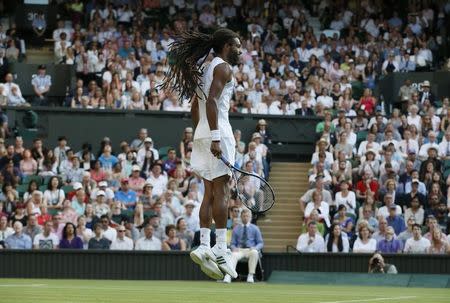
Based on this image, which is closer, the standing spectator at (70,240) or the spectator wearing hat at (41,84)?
the standing spectator at (70,240)

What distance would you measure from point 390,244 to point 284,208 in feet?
13.0

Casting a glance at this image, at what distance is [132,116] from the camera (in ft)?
85.5

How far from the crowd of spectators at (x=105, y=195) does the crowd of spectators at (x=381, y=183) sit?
149 cm

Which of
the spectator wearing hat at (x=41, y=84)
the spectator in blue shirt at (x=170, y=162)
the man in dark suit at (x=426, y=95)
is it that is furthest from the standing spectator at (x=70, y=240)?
the man in dark suit at (x=426, y=95)

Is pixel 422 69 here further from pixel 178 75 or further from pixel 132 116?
pixel 178 75

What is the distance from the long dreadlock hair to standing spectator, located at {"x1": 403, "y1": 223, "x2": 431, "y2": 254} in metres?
9.62

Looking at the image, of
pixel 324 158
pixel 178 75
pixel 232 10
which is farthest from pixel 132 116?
pixel 178 75

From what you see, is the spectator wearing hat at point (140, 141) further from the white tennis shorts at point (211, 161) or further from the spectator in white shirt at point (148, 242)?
the white tennis shorts at point (211, 161)

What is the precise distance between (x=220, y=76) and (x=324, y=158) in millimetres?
13042

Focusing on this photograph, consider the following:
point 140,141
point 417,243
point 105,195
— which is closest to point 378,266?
point 417,243

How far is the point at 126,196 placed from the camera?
23172 millimetres

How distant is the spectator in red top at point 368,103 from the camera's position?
2728cm

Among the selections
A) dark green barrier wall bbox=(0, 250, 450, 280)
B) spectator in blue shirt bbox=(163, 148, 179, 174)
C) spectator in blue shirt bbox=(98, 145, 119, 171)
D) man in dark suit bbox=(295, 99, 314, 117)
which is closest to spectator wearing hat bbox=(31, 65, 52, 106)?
spectator in blue shirt bbox=(98, 145, 119, 171)

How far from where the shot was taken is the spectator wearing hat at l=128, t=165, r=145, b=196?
2358 cm
